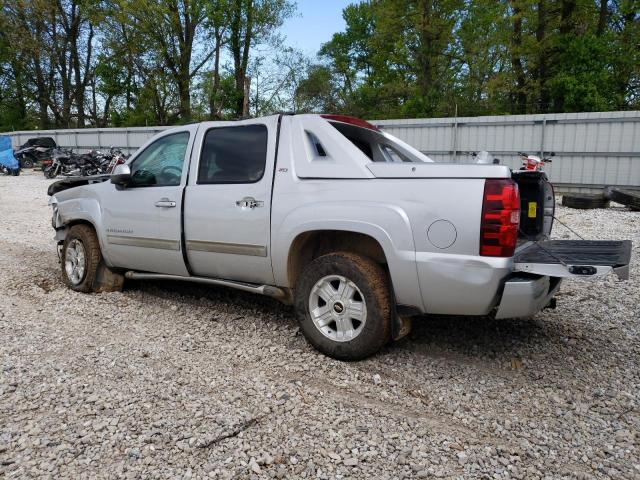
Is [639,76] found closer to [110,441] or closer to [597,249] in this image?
[597,249]

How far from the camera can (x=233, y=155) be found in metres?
4.24

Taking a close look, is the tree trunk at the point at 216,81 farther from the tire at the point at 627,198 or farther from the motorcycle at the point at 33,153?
the tire at the point at 627,198

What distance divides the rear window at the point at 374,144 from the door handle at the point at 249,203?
865 millimetres

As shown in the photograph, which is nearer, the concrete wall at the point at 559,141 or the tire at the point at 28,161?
the concrete wall at the point at 559,141

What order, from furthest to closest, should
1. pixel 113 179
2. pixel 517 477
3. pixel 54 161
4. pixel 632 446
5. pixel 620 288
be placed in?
1. pixel 54 161
2. pixel 620 288
3. pixel 113 179
4. pixel 632 446
5. pixel 517 477

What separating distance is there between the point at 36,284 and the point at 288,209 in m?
3.64

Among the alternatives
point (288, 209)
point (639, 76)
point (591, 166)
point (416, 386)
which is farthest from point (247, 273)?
point (639, 76)

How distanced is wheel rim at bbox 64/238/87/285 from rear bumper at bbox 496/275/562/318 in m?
4.25

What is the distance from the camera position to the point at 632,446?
259cm

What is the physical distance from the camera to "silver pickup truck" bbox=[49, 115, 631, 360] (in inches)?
120

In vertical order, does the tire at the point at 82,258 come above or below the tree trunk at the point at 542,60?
below

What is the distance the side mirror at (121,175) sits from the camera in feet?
15.5

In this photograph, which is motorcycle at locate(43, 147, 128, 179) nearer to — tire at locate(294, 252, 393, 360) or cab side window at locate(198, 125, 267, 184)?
cab side window at locate(198, 125, 267, 184)

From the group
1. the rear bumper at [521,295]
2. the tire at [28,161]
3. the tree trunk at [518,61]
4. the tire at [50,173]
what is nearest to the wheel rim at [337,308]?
the rear bumper at [521,295]
